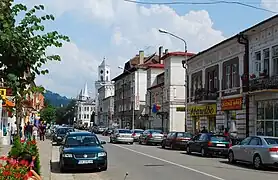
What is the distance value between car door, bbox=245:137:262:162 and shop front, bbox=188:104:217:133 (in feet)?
68.4

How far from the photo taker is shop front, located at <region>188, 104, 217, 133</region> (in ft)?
144

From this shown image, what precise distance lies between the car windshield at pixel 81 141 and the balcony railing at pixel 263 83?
50.2ft

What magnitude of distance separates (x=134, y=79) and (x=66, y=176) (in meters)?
78.2

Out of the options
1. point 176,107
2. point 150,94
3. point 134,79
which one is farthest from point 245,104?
point 134,79

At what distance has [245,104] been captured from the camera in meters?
35.9

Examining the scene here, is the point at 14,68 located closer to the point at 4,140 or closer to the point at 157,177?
the point at 157,177

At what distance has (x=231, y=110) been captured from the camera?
3906 centimetres

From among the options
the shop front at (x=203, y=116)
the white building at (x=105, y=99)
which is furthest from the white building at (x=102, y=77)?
the shop front at (x=203, y=116)

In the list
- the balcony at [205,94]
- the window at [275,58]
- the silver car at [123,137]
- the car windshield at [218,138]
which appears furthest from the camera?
the silver car at [123,137]

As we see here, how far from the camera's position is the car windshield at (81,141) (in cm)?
1967

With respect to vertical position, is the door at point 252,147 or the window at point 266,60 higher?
the window at point 266,60

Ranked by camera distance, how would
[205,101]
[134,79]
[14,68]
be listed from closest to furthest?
[14,68], [205,101], [134,79]

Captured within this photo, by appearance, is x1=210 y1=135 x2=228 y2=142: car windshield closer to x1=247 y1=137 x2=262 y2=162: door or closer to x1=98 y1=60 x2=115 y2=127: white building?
x1=247 y1=137 x2=262 y2=162: door

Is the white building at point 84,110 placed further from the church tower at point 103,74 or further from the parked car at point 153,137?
the parked car at point 153,137
